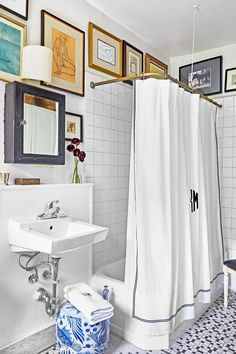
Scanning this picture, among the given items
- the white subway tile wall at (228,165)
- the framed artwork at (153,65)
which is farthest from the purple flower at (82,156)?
the white subway tile wall at (228,165)

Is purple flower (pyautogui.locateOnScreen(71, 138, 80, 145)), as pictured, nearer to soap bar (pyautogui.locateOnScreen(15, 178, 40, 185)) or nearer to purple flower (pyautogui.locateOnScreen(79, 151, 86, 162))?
purple flower (pyautogui.locateOnScreen(79, 151, 86, 162))

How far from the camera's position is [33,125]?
1854 millimetres

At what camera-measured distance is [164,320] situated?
1.93 metres

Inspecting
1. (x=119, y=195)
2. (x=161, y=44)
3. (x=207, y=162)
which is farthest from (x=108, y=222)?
(x=161, y=44)

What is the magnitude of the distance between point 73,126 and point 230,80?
5.83ft

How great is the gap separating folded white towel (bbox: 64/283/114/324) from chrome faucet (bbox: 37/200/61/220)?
495 millimetres

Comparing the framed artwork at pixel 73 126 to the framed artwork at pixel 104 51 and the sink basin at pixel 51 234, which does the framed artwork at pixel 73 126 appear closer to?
the framed artwork at pixel 104 51

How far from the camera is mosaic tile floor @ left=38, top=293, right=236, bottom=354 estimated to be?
1934mm

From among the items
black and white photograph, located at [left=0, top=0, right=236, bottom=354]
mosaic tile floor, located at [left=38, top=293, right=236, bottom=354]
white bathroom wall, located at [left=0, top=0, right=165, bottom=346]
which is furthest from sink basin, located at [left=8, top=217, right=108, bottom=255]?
mosaic tile floor, located at [left=38, top=293, right=236, bottom=354]

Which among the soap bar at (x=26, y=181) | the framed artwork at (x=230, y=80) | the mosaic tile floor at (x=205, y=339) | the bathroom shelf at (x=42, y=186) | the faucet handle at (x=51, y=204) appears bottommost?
the mosaic tile floor at (x=205, y=339)

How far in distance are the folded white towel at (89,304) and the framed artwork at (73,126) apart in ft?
3.53

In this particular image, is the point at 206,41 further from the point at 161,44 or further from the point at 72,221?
the point at 72,221

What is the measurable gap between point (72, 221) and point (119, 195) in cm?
81

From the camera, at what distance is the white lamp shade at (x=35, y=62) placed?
5.82 ft
